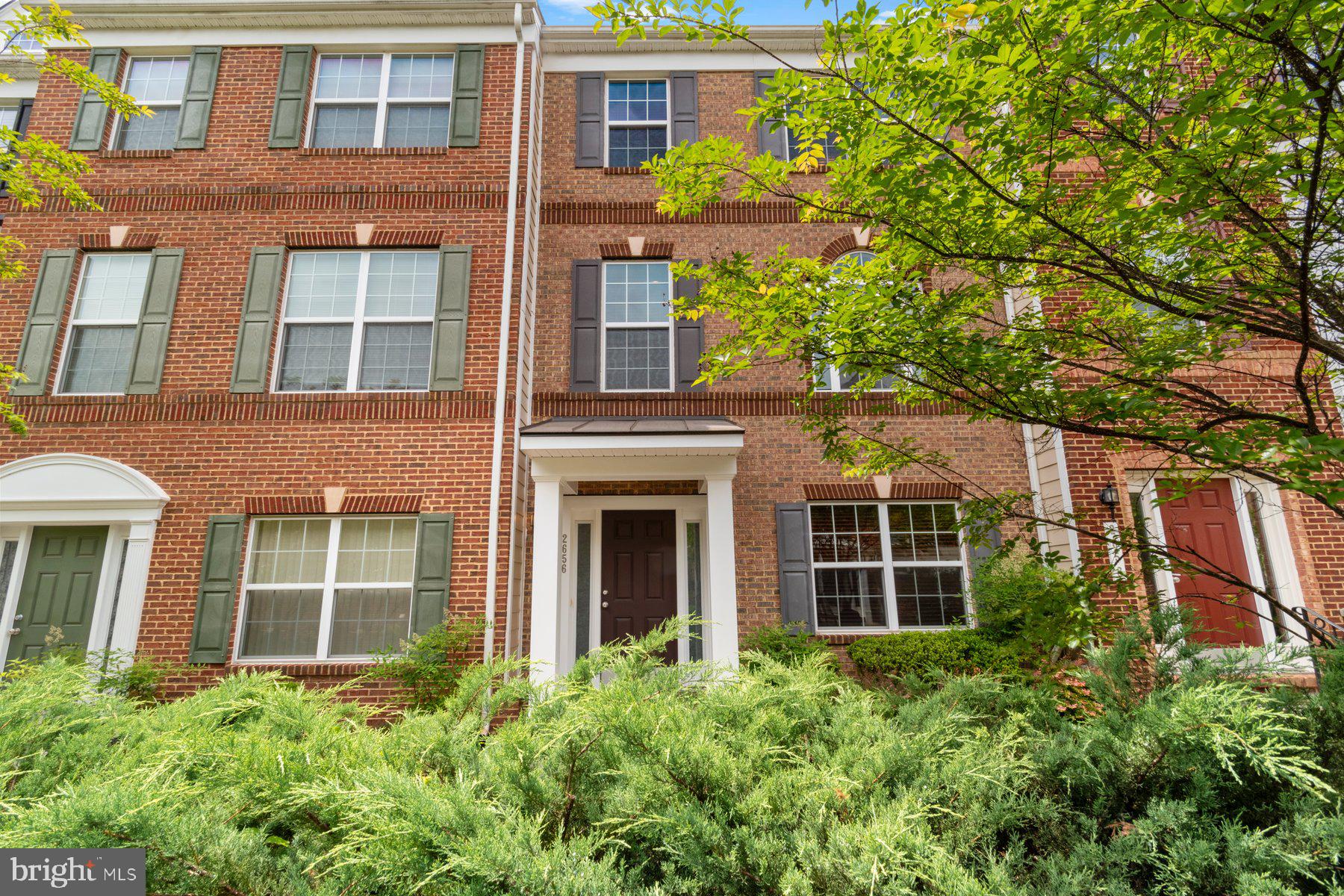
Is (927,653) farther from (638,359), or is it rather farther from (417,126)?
(417,126)

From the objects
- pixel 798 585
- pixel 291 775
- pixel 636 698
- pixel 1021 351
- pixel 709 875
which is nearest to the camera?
pixel 709 875

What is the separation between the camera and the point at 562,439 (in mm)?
7312

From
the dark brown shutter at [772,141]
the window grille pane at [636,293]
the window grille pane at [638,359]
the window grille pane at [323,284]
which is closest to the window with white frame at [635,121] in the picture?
the dark brown shutter at [772,141]

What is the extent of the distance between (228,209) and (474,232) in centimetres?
→ 318

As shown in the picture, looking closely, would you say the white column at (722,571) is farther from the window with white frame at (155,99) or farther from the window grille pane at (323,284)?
the window with white frame at (155,99)

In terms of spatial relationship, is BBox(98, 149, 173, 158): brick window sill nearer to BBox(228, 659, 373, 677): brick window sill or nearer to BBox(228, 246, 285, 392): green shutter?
BBox(228, 246, 285, 392): green shutter

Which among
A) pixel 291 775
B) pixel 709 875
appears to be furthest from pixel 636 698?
pixel 291 775

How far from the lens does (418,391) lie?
7914 mm

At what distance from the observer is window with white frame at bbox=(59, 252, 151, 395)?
313 inches

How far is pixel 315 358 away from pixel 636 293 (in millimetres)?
4272

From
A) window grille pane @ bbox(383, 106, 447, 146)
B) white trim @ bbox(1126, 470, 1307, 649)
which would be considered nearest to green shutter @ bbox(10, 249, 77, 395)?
window grille pane @ bbox(383, 106, 447, 146)

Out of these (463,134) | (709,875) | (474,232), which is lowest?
(709,875)

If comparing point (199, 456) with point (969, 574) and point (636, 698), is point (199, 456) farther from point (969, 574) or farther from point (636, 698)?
point (969, 574)

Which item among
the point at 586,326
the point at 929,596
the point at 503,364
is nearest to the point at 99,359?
the point at 503,364
